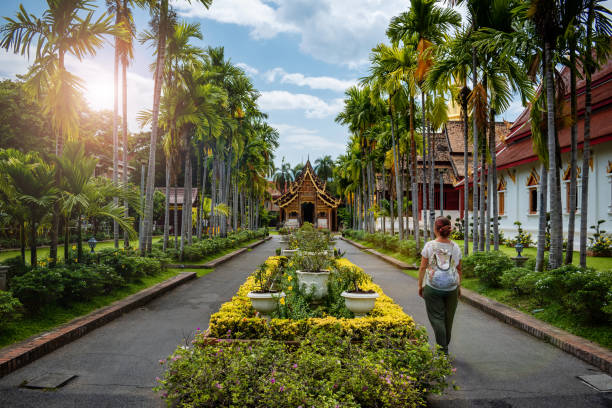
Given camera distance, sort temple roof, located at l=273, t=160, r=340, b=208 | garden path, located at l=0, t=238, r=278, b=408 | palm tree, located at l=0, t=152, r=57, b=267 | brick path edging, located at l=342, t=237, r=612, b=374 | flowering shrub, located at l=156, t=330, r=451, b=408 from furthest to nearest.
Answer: temple roof, located at l=273, t=160, r=340, b=208 → palm tree, located at l=0, t=152, r=57, b=267 → brick path edging, located at l=342, t=237, r=612, b=374 → garden path, located at l=0, t=238, r=278, b=408 → flowering shrub, located at l=156, t=330, r=451, b=408

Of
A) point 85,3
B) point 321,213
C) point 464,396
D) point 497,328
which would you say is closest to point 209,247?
point 85,3

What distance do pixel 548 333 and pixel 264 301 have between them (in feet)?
13.6

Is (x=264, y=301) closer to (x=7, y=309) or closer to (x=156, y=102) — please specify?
(x=7, y=309)

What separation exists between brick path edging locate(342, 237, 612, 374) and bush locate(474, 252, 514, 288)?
608 millimetres

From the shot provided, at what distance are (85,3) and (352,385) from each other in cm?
1018

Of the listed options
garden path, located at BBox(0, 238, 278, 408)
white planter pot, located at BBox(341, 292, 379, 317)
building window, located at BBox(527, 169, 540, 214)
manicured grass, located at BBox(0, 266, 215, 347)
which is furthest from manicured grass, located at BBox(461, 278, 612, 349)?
building window, located at BBox(527, 169, 540, 214)

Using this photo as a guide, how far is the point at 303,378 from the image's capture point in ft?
11.9

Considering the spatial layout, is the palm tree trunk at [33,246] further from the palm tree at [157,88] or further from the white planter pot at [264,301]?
the white planter pot at [264,301]

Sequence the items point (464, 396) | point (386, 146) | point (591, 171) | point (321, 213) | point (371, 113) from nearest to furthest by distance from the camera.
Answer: point (464, 396) < point (591, 171) < point (386, 146) < point (371, 113) < point (321, 213)

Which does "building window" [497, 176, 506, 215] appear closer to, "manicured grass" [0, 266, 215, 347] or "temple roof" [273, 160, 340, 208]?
"manicured grass" [0, 266, 215, 347]

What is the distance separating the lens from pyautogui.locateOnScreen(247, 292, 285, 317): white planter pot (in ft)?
18.9

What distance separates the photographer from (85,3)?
939cm

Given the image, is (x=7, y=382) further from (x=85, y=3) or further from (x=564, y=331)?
(x=85, y=3)

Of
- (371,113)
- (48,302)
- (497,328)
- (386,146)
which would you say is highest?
(371,113)
